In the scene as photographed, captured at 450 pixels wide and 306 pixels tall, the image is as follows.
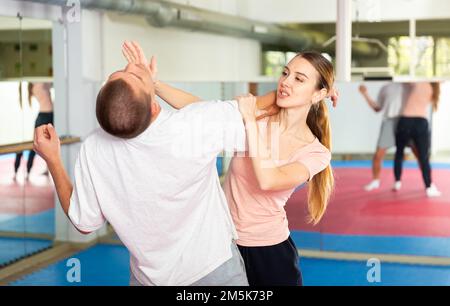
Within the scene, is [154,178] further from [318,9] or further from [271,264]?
[318,9]

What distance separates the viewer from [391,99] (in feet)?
14.3

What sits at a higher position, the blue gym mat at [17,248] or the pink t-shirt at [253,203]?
the pink t-shirt at [253,203]

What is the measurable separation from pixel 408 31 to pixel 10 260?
4.22 m

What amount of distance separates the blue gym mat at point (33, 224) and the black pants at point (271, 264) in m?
2.86

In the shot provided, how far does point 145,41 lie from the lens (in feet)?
18.6

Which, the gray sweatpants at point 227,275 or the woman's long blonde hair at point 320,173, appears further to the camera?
the woman's long blonde hair at point 320,173

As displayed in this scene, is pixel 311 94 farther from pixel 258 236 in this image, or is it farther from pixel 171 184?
pixel 171 184

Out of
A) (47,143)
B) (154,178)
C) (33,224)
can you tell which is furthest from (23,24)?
(154,178)

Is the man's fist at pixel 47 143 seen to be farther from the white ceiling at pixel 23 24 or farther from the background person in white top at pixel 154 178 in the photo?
the white ceiling at pixel 23 24

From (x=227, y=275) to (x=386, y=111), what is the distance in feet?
10.2

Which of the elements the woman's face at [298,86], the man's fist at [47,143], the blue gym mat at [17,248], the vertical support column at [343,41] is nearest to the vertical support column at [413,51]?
the vertical support column at [343,41]

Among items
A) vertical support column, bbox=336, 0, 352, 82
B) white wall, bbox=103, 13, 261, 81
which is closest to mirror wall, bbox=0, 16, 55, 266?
white wall, bbox=103, 13, 261, 81

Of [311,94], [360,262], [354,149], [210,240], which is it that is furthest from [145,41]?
[210,240]

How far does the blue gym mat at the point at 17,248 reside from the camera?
4.26 metres
